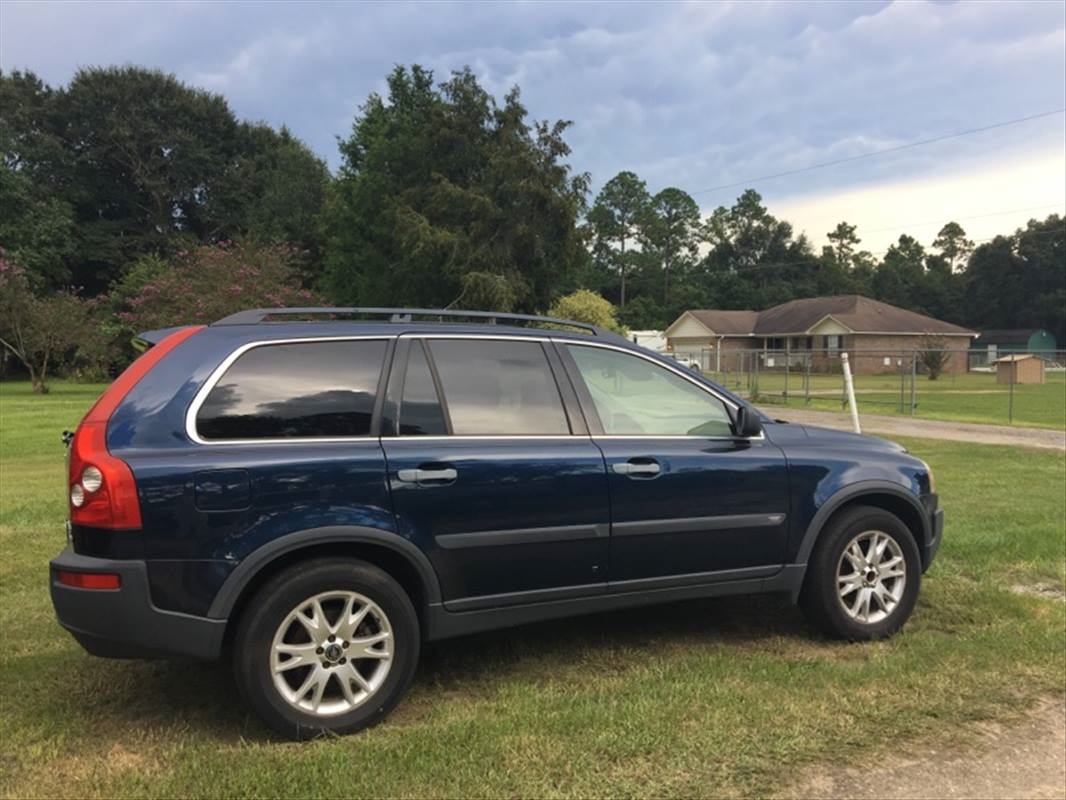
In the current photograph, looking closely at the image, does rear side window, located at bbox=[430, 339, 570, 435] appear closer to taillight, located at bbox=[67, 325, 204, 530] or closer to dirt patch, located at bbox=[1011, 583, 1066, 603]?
taillight, located at bbox=[67, 325, 204, 530]

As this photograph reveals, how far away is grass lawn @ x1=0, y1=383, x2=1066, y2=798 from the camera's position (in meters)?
3.14

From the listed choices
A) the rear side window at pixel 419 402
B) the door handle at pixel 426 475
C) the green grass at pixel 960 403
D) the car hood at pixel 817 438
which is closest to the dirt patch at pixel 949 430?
the green grass at pixel 960 403

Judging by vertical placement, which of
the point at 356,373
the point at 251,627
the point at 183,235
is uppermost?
the point at 183,235

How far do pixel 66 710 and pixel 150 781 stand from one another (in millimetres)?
918

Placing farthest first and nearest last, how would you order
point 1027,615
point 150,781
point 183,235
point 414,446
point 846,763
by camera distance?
point 183,235, point 1027,615, point 414,446, point 846,763, point 150,781

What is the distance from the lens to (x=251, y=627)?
3350 millimetres

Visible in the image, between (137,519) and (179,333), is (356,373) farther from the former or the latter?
(137,519)

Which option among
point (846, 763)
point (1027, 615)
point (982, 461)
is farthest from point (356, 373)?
point (982, 461)

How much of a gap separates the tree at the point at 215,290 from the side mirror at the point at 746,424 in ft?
82.7

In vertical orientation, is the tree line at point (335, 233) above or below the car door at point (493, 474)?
above

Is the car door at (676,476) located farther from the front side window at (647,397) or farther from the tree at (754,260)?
the tree at (754,260)

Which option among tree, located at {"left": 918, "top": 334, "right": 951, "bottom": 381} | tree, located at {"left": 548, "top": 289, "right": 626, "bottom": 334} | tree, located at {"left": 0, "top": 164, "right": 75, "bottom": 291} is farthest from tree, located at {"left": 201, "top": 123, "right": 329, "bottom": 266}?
tree, located at {"left": 918, "top": 334, "right": 951, "bottom": 381}

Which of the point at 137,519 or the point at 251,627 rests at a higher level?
the point at 137,519

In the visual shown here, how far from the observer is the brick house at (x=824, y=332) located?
5469 centimetres
